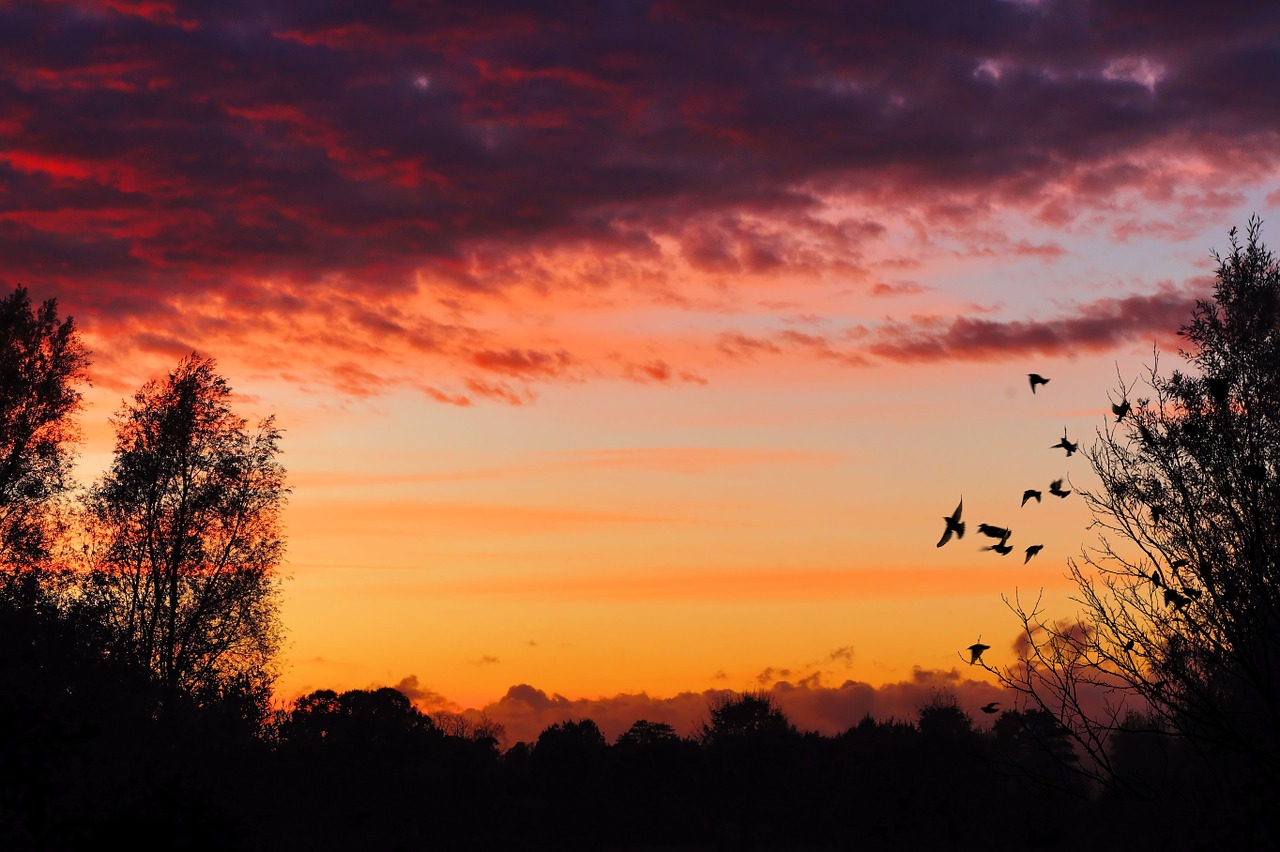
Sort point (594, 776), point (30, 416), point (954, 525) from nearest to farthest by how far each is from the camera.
Result: point (954, 525), point (30, 416), point (594, 776)

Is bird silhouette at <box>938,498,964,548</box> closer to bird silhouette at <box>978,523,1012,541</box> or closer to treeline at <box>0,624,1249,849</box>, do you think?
bird silhouette at <box>978,523,1012,541</box>

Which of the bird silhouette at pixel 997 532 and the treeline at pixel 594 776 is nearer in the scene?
the bird silhouette at pixel 997 532

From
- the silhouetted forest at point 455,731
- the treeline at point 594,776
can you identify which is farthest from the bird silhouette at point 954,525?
the treeline at point 594,776

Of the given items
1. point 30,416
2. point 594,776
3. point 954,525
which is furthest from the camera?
point 594,776

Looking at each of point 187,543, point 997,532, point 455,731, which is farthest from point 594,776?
point 997,532

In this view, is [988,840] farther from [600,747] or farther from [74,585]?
[74,585]

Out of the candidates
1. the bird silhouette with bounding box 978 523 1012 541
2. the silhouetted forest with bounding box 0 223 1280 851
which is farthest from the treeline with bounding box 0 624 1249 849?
the bird silhouette with bounding box 978 523 1012 541

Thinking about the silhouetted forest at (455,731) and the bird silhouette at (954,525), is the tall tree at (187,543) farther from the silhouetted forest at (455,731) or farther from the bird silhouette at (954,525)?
the bird silhouette at (954,525)

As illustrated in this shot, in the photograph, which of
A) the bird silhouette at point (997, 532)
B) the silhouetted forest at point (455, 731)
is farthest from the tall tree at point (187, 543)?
the bird silhouette at point (997, 532)

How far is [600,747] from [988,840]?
29.3m

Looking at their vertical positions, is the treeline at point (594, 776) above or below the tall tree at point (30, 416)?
below

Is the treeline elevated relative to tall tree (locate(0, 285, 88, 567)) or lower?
lower

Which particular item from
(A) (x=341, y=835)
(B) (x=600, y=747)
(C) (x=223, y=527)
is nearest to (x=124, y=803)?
(C) (x=223, y=527)

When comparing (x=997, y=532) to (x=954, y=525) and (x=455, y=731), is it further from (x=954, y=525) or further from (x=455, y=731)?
(x=455, y=731)
